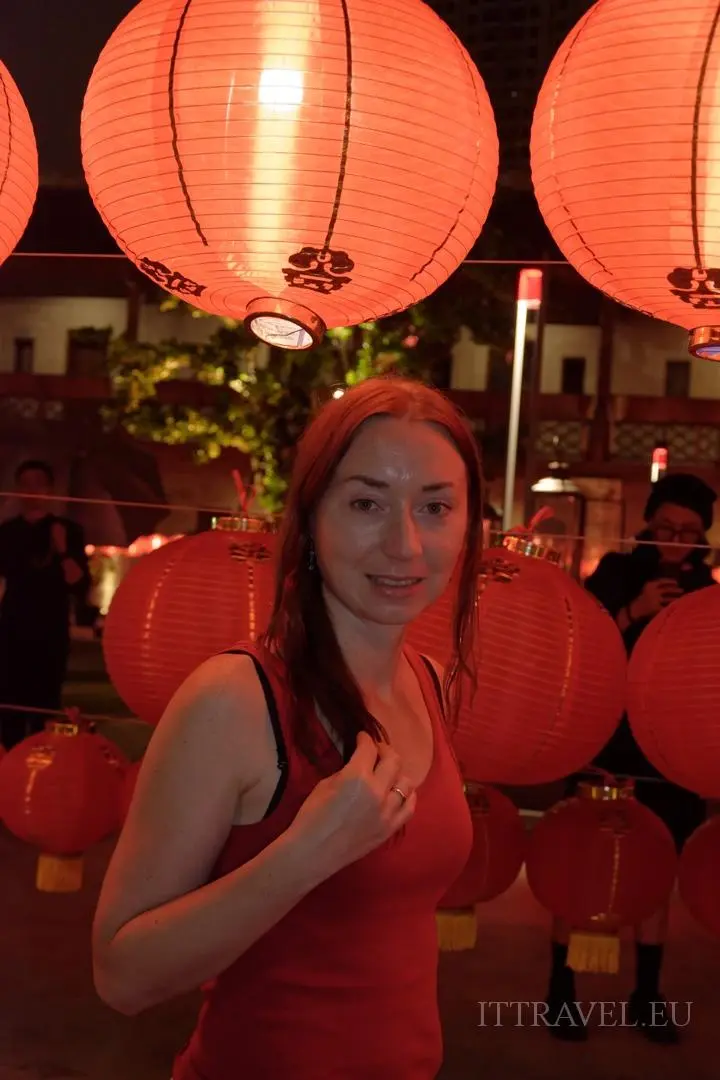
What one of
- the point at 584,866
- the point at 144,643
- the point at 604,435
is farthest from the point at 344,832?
the point at 604,435

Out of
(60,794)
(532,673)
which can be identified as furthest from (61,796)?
(532,673)

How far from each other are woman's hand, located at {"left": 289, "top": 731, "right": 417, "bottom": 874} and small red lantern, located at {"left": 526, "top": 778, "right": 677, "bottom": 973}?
1321mm

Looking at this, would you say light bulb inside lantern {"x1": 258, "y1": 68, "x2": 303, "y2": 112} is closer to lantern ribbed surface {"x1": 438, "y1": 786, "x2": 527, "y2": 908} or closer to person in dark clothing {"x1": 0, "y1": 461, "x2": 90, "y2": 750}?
lantern ribbed surface {"x1": 438, "y1": 786, "x2": 527, "y2": 908}

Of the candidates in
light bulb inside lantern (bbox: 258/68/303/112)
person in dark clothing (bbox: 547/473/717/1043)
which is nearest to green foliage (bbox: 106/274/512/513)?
person in dark clothing (bbox: 547/473/717/1043)

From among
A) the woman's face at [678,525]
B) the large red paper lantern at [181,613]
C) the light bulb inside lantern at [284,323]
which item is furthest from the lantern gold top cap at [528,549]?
the woman's face at [678,525]

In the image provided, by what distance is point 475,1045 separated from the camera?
272cm

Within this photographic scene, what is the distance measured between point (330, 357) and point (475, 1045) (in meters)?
2.24

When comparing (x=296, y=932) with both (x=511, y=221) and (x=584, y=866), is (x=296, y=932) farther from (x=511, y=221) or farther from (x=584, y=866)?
(x=511, y=221)

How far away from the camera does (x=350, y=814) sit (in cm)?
84

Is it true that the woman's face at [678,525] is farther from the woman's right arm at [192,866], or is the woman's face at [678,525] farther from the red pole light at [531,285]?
the woman's right arm at [192,866]

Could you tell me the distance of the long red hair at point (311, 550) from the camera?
99 cm

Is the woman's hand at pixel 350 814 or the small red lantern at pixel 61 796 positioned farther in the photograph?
the small red lantern at pixel 61 796

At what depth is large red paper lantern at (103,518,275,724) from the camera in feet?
6.50

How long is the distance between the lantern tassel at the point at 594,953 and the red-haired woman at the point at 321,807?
1.14m
